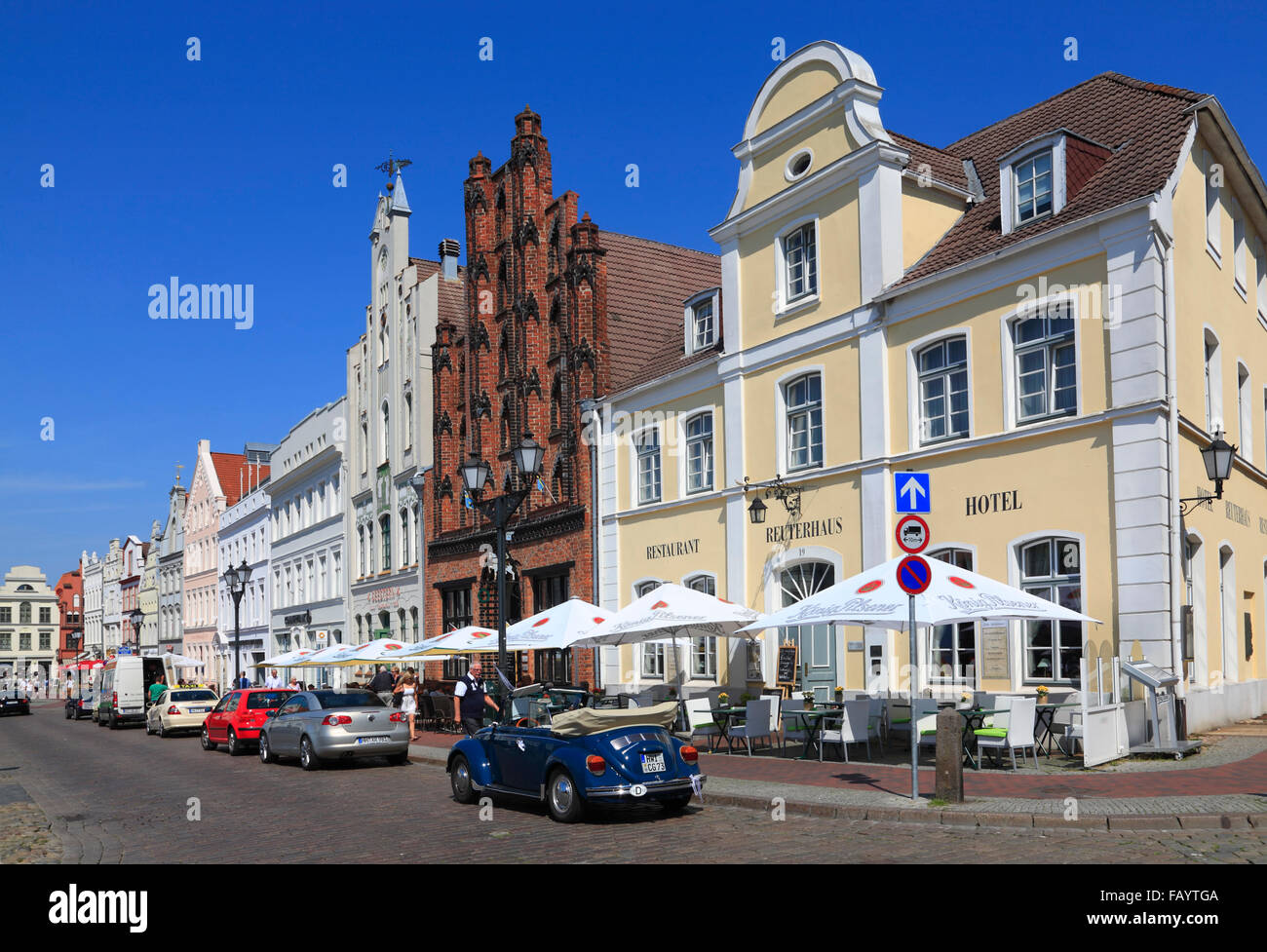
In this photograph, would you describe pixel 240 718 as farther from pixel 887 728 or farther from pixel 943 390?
pixel 943 390

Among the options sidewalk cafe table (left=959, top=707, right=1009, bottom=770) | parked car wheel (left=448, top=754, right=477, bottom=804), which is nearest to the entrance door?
sidewalk cafe table (left=959, top=707, right=1009, bottom=770)

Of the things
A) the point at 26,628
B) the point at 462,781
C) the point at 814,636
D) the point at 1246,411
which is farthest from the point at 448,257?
the point at 26,628

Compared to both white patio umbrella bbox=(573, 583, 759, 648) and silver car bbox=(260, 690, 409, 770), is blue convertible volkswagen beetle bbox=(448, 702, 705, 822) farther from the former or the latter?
silver car bbox=(260, 690, 409, 770)

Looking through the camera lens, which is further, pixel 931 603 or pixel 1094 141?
pixel 1094 141

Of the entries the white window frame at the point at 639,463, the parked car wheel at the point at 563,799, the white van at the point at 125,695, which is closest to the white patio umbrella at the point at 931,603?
the parked car wheel at the point at 563,799

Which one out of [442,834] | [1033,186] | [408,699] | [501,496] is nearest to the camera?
[442,834]

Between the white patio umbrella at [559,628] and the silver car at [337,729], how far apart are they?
110 inches

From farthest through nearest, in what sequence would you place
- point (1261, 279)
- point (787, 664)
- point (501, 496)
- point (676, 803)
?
point (1261, 279) < point (787, 664) < point (501, 496) < point (676, 803)

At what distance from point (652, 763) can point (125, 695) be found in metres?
35.6

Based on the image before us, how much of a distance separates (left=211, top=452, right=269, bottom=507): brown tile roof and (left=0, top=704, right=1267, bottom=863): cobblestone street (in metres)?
57.5

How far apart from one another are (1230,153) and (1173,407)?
21.4 feet

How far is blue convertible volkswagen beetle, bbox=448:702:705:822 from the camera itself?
1249cm

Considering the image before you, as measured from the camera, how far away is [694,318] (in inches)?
1097

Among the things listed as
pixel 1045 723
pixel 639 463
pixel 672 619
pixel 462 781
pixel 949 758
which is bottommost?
pixel 462 781
